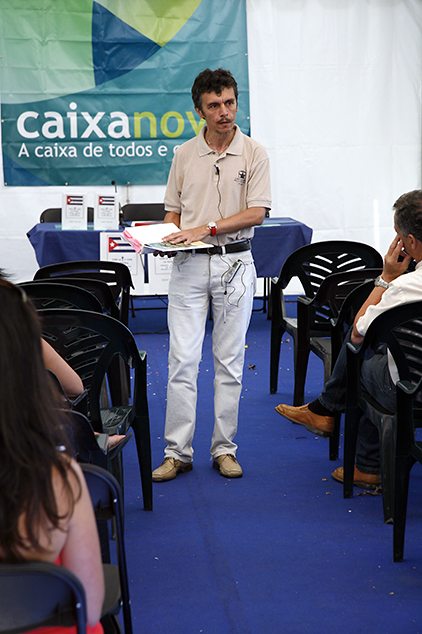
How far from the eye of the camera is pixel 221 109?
259 cm

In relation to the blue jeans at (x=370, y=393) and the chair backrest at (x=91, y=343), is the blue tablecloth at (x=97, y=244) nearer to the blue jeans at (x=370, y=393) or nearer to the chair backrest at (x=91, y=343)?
the blue jeans at (x=370, y=393)

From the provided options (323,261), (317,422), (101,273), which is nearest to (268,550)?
(317,422)

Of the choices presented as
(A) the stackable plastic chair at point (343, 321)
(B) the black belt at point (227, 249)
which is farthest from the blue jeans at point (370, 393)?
(B) the black belt at point (227, 249)

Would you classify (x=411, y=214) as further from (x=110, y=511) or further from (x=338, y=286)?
(x=110, y=511)

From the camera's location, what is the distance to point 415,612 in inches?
70.8

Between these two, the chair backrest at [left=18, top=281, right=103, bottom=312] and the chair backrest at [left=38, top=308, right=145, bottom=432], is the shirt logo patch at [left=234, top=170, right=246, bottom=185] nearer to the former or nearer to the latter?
the chair backrest at [left=18, top=281, right=103, bottom=312]

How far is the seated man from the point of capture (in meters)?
2.18

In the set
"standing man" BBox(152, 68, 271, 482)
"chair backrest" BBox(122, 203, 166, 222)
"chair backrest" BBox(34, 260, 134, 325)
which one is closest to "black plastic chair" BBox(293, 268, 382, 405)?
"standing man" BBox(152, 68, 271, 482)

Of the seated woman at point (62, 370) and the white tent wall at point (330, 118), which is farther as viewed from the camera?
the white tent wall at point (330, 118)

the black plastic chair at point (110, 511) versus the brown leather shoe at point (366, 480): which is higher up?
the black plastic chair at point (110, 511)

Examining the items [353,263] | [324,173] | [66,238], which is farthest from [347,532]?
[324,173]

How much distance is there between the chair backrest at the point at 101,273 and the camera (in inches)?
134

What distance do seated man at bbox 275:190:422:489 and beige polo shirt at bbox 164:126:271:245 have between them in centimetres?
61

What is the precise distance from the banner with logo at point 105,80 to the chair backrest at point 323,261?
3.63 meters
